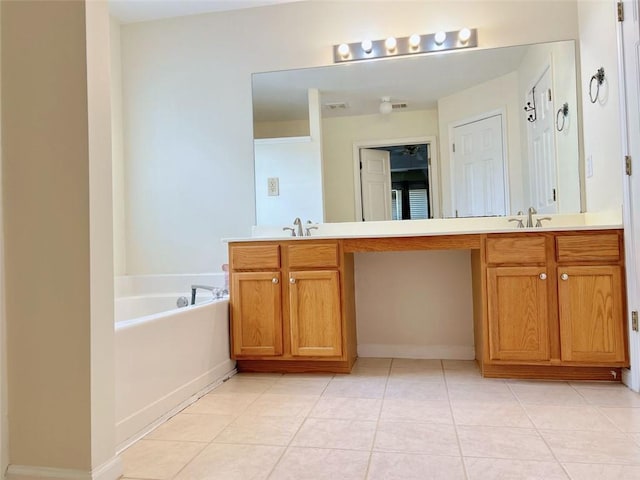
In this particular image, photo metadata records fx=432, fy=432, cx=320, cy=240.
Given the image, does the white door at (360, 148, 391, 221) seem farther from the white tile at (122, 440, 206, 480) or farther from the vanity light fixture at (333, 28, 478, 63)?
the white tile at (122, 440, 206, 480)

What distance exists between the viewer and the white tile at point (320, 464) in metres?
1.36

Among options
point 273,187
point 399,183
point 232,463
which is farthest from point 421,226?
point 232,463

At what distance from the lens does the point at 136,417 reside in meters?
1.72

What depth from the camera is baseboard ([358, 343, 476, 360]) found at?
281 centimetres

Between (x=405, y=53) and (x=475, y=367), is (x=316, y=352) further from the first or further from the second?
(x=405, y=53)

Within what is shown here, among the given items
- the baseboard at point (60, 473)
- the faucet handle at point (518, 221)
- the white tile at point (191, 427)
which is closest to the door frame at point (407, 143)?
the faucet handle at point (518, 221)

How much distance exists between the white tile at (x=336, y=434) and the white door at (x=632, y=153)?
1359 millimetres

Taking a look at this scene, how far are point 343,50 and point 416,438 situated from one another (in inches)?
95.4

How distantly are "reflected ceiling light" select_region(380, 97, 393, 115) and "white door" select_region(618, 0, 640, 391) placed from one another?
1306mm

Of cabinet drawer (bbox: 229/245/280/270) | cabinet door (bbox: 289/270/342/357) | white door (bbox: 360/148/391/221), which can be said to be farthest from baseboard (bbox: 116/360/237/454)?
white door (bbox: 360/148/391/221)

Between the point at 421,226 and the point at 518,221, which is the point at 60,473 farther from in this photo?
the point at 518,221

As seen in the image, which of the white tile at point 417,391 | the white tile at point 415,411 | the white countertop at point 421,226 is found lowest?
the white tile at point 417,391

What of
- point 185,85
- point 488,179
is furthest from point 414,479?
point 185,85

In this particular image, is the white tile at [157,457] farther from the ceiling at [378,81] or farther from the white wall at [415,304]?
the ceiling at [378,81]
